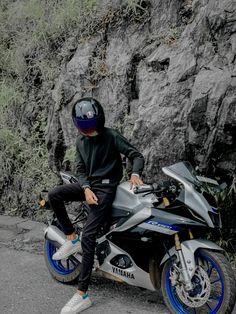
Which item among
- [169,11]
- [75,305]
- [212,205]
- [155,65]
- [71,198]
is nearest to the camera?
[212,205]

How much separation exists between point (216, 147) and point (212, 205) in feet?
3.82

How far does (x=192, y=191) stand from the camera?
13.7 ft

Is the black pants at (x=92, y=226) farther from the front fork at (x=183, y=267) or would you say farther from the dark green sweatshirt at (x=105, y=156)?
the front fork at (x=183, y=267)

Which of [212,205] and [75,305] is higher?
[212,205]

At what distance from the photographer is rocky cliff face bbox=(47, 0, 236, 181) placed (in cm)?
528

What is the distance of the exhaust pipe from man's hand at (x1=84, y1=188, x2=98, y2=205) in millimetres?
708

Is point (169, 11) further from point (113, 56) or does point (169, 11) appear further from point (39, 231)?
point (39, 231)

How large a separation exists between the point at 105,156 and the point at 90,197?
431 mm

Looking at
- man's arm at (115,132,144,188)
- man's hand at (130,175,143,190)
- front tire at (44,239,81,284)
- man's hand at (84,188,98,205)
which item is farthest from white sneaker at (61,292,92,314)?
man's arm at (115,132,144,188)

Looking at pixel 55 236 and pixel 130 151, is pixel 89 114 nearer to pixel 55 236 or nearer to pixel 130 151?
pixel 130 151

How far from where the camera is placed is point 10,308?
15.2 ft

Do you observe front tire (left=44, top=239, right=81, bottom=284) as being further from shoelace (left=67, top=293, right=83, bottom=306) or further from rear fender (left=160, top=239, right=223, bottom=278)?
rear fender (left=160, top=239, right=223, bottom=278)

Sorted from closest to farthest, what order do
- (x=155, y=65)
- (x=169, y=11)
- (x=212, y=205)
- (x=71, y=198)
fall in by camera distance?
(x=212, y=205), (x=71, y=198), (x=155, y=65), (x=169, y=11)

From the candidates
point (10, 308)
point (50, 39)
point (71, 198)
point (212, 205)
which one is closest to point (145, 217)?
point (212, 205)
